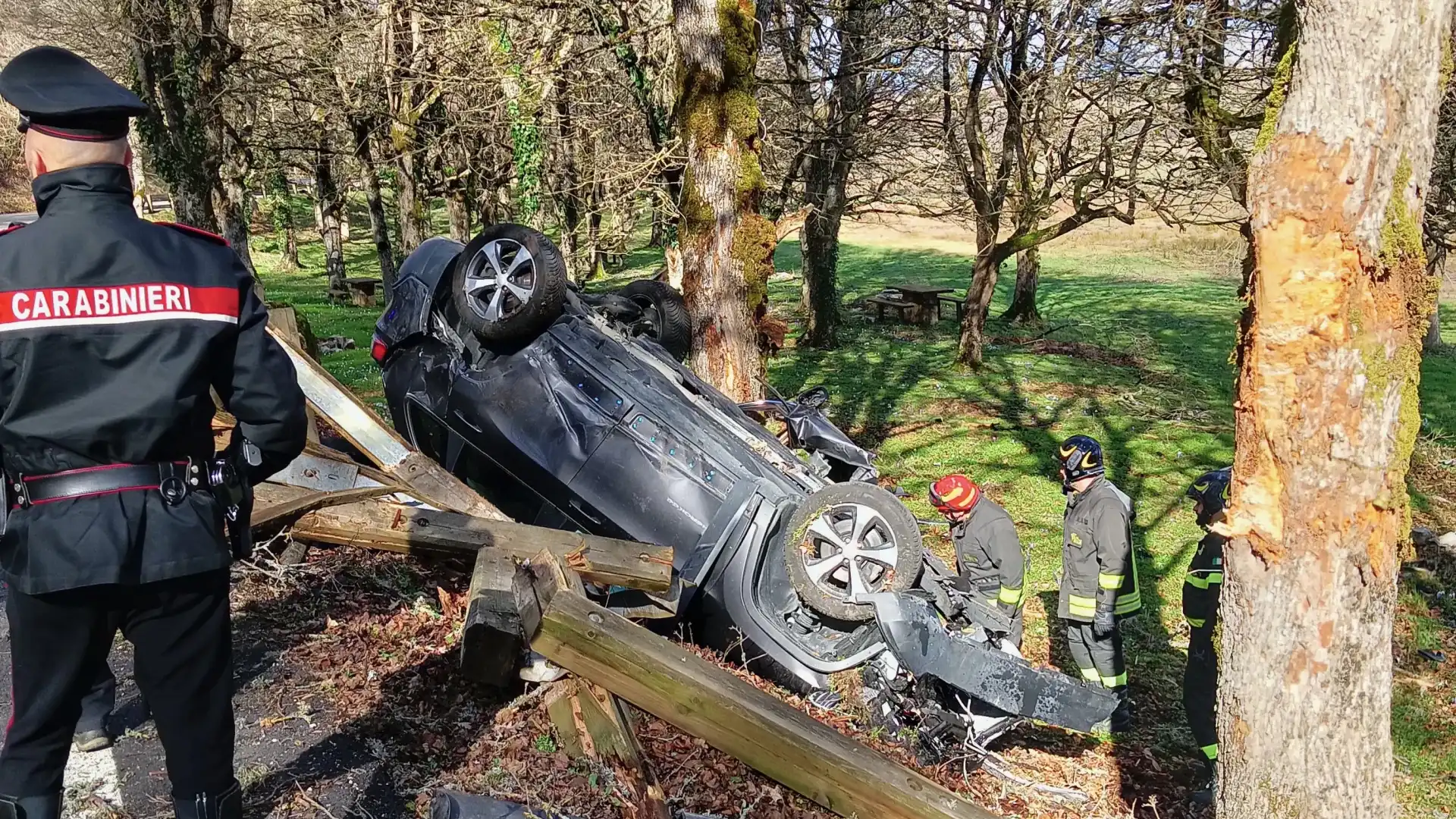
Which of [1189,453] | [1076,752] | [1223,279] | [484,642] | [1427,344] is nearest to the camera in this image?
[484,642]

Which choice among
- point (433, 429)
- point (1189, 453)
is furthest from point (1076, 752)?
point (1189, 453)

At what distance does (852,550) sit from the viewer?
191 inches

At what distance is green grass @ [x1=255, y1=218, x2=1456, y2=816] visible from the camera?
6.78 metres

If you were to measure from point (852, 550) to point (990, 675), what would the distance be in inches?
33.0

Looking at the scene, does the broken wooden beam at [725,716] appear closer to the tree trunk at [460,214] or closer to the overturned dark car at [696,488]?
the overturned dark car at [696,488]

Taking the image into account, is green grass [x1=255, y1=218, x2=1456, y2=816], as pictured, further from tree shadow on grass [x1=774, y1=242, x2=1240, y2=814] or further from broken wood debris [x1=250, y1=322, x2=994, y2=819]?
broken wood debris [x1=250, y1=322, x2=994, y2=819]

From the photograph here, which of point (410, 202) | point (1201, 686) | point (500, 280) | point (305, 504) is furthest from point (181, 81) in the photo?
point (1201, 686)

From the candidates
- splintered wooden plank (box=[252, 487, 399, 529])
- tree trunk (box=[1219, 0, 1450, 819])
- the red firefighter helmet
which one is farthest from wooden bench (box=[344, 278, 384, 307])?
tree trunk (box=[1219, 0, 1450, 819])

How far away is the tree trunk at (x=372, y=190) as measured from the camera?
60.6ft

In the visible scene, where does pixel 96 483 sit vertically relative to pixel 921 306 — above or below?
above

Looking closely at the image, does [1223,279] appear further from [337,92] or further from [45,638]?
[45,638]

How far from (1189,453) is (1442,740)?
594 cm

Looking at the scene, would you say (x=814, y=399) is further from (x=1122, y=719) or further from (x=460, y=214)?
(x=460, y=214)

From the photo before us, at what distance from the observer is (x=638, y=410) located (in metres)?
5.41
